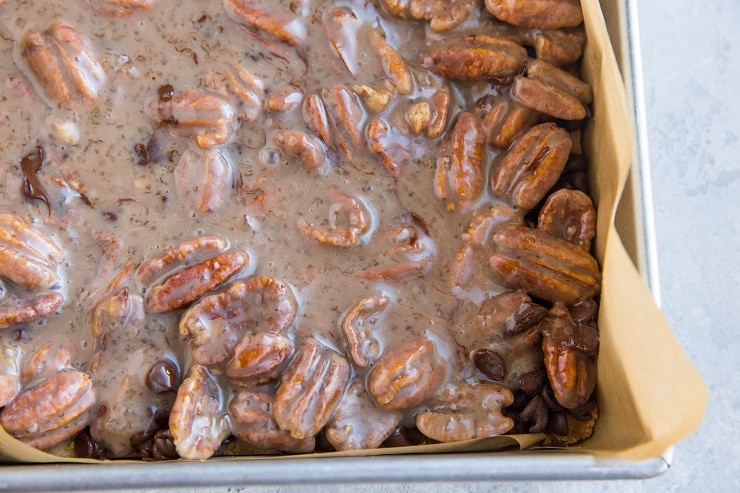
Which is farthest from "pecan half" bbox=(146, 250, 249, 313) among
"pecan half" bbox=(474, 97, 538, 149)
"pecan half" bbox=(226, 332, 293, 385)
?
"pecan half" bbox=(474, 97, 538, 149)

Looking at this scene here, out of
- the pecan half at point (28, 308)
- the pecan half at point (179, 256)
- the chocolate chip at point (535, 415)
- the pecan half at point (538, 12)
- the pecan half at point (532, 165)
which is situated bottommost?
the chocolate chip at point (535, 415)

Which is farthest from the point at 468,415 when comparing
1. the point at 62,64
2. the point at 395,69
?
the point at 62,64

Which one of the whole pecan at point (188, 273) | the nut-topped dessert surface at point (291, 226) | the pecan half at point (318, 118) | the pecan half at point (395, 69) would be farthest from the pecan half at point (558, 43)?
the whole pecan at point (188, 273)

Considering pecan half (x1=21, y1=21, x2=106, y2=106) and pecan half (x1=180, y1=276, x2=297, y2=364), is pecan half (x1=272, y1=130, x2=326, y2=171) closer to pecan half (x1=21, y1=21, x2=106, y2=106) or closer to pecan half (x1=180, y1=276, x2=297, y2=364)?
pecan half (x1=180, y1=276, x2=297, y2=364)

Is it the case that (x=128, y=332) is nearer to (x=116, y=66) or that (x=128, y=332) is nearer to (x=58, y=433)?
(x=58, y=433)

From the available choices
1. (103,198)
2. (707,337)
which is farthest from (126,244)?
(707,337)

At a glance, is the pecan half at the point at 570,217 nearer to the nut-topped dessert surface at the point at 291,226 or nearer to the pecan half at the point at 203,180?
the nut-topped dessert surface at the point at 291,226
